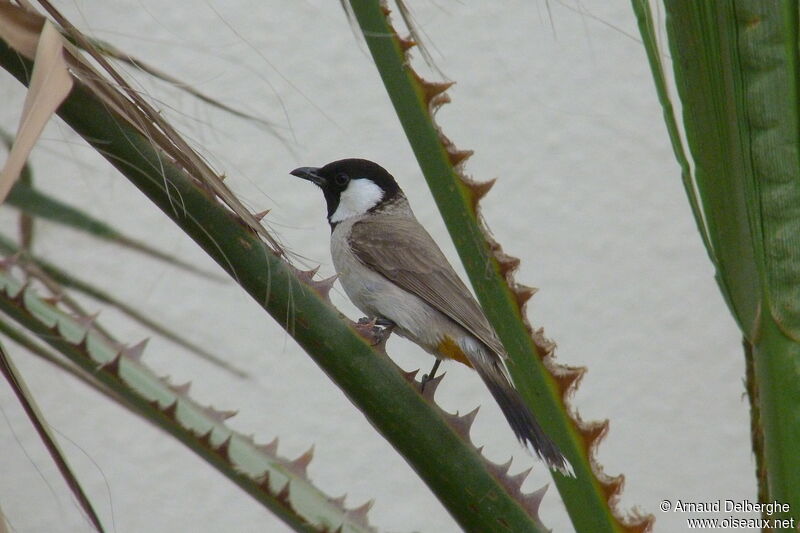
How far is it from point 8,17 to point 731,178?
1.55 feet

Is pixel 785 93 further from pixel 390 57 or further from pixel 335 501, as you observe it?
pixel 335 501

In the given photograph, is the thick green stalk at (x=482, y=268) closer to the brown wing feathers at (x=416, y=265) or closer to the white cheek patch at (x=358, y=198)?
the brown wing feathers at (x=416, y=265)

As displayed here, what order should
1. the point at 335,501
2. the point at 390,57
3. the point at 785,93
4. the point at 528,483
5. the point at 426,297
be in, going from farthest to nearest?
the point at 528,483, the point at 426,297, the point at 335,501, the point at 390,57, the point at 785,93

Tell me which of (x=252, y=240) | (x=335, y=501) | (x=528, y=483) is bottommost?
(x=335, y=501)

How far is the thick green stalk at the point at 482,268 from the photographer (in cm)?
73

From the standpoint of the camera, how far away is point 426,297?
1576 mm

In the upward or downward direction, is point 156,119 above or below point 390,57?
below

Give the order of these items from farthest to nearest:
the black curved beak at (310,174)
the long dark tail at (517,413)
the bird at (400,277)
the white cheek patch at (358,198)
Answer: the white cheek patch at (358,198)
the black curved beak at (310,174)
the bird at (400,277)
the long dark tail at (517,413)

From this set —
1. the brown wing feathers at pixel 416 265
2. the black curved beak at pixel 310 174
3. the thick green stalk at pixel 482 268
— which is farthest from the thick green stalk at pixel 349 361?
the black curved beak at pixel 310 174

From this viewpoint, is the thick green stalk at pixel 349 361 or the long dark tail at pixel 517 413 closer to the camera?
the thick green stalk at pixel 349 361

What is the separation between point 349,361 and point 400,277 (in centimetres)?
97

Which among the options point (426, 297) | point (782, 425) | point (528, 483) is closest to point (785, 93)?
point (782, 425)

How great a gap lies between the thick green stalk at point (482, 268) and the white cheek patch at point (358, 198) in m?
1.19

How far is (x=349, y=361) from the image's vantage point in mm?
674
